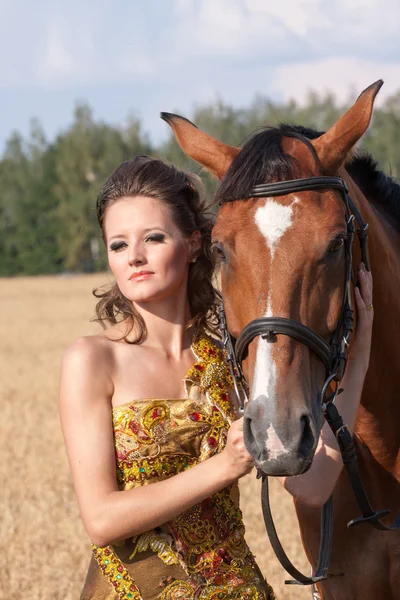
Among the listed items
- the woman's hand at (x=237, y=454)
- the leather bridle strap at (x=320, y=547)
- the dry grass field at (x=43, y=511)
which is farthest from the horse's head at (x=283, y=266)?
the dry grass field at (x=43, y=511)

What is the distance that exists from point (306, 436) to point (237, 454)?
243 mm

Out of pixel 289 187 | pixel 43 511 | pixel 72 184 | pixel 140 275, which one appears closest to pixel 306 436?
pixel 289 187

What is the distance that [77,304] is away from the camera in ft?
106

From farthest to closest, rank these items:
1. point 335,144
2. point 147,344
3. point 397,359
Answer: point 397,359 → point 147,344 → point 335,144

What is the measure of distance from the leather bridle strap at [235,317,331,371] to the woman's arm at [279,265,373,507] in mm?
348

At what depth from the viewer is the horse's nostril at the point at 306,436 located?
240cm

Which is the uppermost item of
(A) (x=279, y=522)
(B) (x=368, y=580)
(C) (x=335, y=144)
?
(C) (x=335, y=144)

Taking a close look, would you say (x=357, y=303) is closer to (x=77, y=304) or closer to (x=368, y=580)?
(x=368, y=580)

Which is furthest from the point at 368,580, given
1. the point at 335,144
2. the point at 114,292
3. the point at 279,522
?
the point at 279,522

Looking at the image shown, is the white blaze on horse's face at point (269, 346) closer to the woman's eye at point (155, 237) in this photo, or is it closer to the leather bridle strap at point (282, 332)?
the leather bridle strap at point (282, 332)

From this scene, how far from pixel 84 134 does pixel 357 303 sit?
5947 centimetres

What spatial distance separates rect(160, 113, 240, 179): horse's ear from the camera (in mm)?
2994

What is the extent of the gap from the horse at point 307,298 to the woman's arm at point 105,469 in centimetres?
21

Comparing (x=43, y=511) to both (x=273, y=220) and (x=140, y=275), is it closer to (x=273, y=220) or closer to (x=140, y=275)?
(x=140, y=275)
